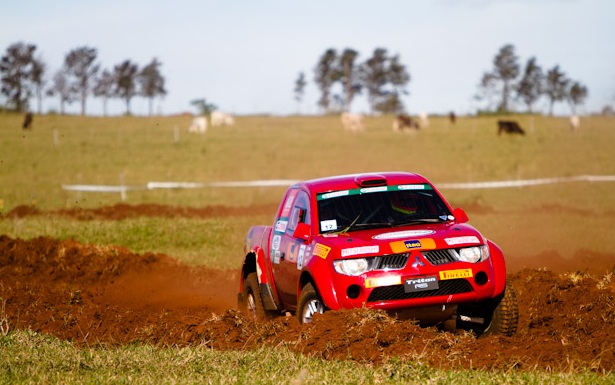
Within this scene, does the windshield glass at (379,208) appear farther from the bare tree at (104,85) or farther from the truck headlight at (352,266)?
the bare tree at (104,85)

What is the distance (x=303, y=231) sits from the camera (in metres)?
10.3

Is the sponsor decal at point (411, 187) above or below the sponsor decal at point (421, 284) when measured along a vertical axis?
above

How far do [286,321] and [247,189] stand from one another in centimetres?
3281

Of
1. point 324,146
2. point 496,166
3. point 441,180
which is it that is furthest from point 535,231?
point 324,146

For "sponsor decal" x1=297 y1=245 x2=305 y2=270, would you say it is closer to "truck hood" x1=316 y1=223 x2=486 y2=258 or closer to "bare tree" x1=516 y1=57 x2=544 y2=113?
"truck hood" x1=316 y1=223 x2=486 y2=258

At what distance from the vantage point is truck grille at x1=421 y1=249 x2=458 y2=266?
9.52 metres

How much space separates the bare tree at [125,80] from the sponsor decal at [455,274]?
4182 inches

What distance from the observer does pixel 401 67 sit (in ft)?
462

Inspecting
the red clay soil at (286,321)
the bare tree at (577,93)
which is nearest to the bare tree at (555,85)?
the bare tree at (577,93)

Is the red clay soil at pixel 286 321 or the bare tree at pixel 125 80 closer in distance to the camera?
the red clay soil at pixel 286 321

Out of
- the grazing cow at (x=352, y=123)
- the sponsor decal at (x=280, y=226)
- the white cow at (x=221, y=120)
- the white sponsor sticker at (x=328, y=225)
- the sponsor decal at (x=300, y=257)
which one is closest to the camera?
the sponsor decal at (x=300, y=257)

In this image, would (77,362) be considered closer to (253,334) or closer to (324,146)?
(253,334)

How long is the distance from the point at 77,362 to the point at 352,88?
13311 centimetres

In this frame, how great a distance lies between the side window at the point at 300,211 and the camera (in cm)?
1077
